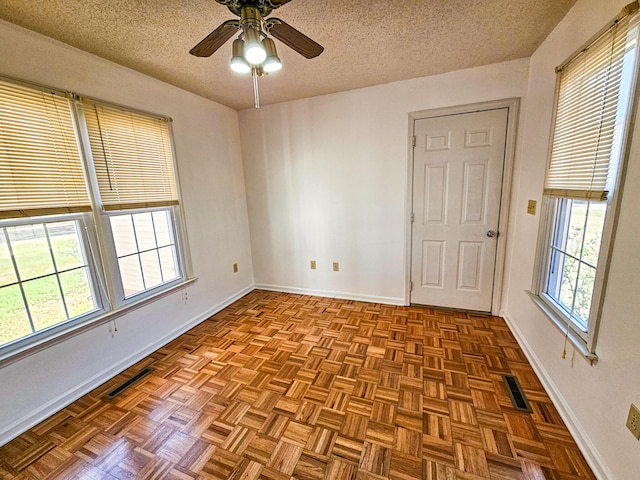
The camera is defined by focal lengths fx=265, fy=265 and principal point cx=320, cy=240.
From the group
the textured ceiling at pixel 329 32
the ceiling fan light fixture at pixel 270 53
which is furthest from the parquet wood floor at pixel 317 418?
the textured ceiling at pixel 329 32

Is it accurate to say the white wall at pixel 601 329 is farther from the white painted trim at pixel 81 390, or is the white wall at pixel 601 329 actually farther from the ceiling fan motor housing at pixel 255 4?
the white painted trim at pixel 81 390

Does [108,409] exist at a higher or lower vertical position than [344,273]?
lower

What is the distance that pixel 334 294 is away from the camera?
11.1 feet

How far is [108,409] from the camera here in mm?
1749

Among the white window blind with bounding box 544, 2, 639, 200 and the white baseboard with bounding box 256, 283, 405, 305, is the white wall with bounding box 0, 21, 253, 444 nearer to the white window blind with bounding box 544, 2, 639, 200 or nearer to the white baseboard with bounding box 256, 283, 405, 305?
the white baseboard with bounding box 256, 283, 405, 305

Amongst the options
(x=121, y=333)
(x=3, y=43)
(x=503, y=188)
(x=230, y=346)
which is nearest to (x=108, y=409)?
(x=121, y=333)

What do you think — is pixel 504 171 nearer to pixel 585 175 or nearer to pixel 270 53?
pixel 585 175

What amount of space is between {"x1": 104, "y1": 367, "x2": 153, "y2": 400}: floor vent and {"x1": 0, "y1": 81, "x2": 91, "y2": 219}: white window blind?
130cm

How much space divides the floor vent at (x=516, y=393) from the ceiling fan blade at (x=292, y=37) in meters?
2.35

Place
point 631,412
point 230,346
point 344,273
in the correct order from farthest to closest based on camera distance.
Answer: point 344,273 → point 230,346 → point 631,412

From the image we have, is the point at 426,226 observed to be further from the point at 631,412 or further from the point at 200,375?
the point at 200,375

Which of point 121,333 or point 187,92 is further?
point 187,92

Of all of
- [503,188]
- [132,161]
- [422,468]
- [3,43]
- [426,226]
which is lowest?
[422,468]

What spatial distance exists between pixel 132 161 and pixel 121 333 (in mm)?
1394
